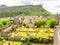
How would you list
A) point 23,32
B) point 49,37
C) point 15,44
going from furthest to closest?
point 23,32 < point 49,37 < point 15,44

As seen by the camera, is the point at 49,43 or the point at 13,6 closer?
the point at 49,43

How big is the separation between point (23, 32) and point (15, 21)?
8857 mm

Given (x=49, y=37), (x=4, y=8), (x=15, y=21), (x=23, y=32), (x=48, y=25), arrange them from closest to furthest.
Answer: (x=49, y=37) < (x=23, y=32) < (x=48, y=25) < (x=15, y=21) < (x=4, y=8)

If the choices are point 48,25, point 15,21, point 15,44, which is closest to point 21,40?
point 15,44

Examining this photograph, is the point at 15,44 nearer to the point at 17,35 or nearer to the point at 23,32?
the point at 17,35

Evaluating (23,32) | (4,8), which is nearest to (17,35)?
(23,32)

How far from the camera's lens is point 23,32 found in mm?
21281

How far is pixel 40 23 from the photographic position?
26.8 metres

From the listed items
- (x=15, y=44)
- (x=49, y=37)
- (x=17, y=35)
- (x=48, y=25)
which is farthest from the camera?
(x=48, y=25)

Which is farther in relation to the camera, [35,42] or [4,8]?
[4,8]

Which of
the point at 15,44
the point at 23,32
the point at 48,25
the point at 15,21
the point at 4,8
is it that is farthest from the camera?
the point at 4,8

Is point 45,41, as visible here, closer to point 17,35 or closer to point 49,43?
point 49,43

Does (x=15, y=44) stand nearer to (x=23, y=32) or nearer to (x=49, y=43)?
(x=49, y=43)

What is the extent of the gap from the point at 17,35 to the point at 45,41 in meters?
2.67
